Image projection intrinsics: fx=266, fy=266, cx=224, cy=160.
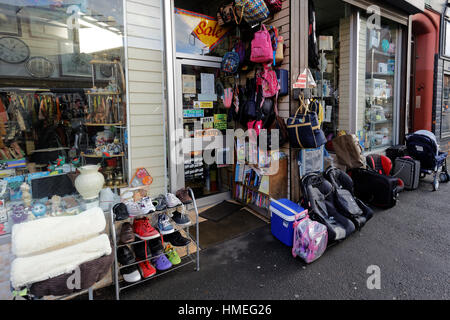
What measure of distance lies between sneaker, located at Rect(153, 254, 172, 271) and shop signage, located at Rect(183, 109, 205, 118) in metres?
1.96

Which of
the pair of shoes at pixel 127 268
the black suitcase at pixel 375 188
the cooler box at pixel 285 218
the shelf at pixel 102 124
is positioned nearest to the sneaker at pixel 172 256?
the pair of shoes at pixel 127 268

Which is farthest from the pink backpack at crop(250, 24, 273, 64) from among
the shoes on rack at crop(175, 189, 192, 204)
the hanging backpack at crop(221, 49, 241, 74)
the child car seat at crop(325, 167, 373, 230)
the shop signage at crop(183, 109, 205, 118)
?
the shoes on rack at crop(175, 189, 192, 204)

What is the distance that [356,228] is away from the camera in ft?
10.2

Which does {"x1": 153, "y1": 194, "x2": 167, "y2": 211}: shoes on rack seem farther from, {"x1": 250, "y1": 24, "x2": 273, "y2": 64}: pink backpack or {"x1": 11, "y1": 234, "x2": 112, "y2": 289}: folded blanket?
{"x1": 250, "y1": 24, "x2": 273, "y2": 64}: pink backpack

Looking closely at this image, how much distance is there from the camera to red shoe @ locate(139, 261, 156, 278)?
7.70 ft

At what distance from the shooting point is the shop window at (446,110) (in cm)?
751

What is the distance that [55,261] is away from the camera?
63.9 inches

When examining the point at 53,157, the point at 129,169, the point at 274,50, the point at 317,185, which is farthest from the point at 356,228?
the point at 53,157

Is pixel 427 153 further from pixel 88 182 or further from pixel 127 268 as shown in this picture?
pixel 88 182

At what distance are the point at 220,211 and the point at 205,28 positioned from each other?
105 inches

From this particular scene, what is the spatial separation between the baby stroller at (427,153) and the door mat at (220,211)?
344cm
